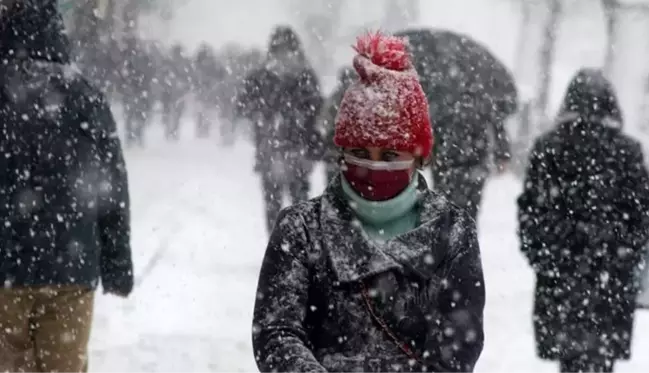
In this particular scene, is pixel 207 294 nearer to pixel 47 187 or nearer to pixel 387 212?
pixel 47 187

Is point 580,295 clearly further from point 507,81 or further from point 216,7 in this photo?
point 216,7

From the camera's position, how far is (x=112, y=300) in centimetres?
753

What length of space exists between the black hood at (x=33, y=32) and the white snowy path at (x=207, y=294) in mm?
2673

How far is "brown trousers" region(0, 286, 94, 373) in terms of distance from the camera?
144 inches

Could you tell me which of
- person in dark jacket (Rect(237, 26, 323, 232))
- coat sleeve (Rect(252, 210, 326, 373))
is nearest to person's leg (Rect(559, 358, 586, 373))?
coat sleeve (Rect(252, 210, 326, 373))

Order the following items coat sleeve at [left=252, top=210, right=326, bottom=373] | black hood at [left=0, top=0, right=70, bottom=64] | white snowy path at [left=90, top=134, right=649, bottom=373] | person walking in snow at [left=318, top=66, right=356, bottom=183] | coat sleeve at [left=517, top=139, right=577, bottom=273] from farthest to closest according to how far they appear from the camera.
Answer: person walking in snow at [left=318, top=66, right=356, bottom=183], white snowy path at [left=90, top=134, right=649, bottom=373], coat sleeve at [left=517, top=139, right=577, bottom=273], black hood at [left=0, top=0, right=70, bottom=64], coat sleeve at [left=252, top=210, right=326, bottom=373]

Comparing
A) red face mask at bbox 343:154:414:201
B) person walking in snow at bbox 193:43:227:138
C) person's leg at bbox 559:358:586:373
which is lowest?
person walking in snow at bbox 193:43:227:138

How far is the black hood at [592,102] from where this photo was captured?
A: 16.6 ft

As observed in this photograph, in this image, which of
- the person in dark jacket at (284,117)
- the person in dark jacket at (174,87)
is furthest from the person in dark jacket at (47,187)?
the person in dark jacket at (174,87)

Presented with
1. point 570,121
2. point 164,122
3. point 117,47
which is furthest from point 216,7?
point 570,121

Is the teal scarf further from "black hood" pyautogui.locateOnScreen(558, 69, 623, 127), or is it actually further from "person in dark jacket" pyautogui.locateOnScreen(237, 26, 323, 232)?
"person in dark jacket" pyautogui.locateOnScreen(237, 26, 323, 232)

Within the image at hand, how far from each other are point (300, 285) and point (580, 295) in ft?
10.3

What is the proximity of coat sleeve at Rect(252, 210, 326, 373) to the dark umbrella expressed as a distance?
4.75m

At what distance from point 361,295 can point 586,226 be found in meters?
2.94
